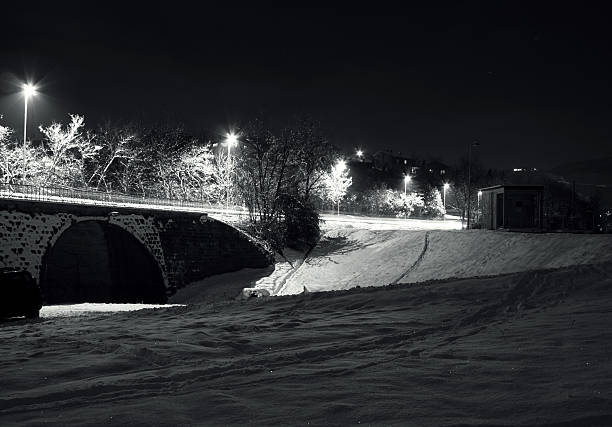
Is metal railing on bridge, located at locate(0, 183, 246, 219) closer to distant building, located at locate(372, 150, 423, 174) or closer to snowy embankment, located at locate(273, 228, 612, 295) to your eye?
snowy embankment, located at locate(273, 228, 612, 295)

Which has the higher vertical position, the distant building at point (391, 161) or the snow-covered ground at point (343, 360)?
the distant building at point (391, 161)

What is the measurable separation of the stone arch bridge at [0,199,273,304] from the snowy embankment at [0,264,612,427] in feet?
82.6

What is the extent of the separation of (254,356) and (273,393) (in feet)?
6.93

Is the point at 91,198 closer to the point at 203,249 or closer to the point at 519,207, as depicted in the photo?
the point at 203,249

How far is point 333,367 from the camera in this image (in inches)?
281

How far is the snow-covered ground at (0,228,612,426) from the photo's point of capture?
17.4 feet

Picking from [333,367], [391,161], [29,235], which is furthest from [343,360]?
[391,161]

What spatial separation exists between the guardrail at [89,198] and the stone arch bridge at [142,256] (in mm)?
1747

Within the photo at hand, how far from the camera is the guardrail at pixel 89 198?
1276 inches

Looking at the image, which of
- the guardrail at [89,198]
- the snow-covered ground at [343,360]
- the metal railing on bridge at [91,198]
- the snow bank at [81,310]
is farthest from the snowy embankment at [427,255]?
the snow bank at [81,310]

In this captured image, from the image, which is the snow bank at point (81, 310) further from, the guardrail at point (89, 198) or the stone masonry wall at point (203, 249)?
the stone masonry wall at point (203, 249)

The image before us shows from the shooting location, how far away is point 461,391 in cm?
582

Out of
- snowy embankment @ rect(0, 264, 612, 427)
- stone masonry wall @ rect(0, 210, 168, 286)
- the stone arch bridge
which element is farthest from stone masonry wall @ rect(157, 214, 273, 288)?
snowy embankment @ rect(0, 264, 612, 427)

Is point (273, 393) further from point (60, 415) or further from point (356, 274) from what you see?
point (356, 274)
